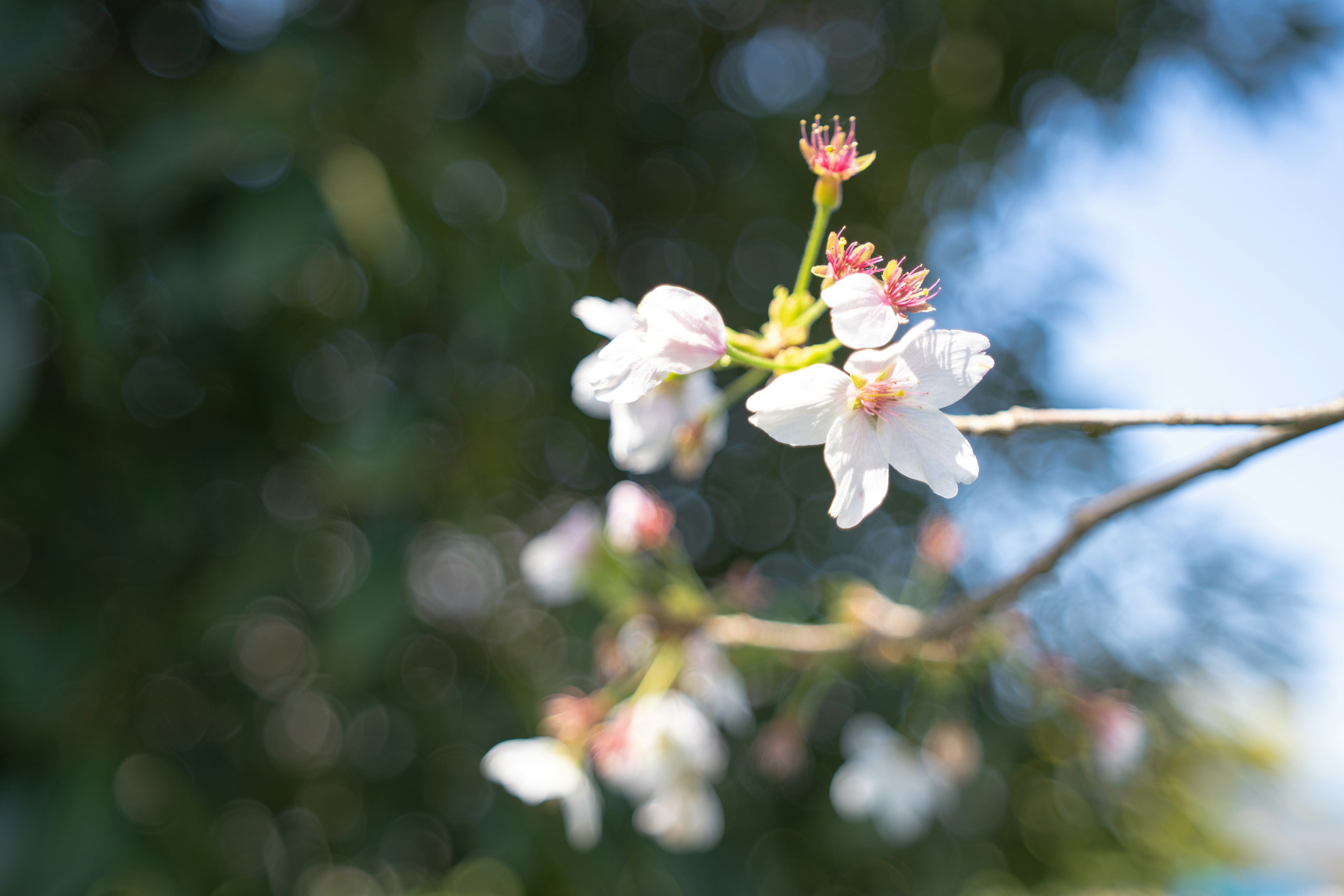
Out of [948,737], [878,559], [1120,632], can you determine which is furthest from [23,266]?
[1120,632]

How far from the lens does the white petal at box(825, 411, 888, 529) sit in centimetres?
28

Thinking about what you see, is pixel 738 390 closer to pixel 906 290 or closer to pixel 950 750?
pixel 906 290

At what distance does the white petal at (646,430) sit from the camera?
39 cm

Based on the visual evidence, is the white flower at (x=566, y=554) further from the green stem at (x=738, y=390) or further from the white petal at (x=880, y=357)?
the white petal at (x=880, y=357)

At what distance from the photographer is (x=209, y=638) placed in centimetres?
104

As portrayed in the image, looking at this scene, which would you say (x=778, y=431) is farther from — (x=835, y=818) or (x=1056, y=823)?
(x=1056, y=823)

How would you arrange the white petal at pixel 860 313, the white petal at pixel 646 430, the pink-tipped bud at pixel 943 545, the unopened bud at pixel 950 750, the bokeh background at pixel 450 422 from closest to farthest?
the white petal at pixel 860 313 < the white petal at pixel 646 430 < the pink-tipped bud at pixel 943 545 < the unopened bud at pixel 950 750 < the bokeh background at pixel 450 422

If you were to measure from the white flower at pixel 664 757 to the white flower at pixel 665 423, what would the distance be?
0.59ft

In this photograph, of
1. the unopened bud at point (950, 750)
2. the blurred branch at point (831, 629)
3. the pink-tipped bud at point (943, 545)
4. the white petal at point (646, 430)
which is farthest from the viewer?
the unopened bud at point (950, 750)

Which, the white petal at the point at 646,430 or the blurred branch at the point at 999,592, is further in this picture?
the white petal at the point at 646,430

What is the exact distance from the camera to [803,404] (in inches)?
10.8

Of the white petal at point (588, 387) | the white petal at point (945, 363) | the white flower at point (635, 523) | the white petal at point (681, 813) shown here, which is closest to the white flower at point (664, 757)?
the white petal at point (681, 813)

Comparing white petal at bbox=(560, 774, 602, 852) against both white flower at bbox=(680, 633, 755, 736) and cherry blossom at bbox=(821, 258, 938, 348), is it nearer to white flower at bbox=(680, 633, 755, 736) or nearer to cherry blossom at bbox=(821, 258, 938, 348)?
white flower at bbox=(680, 633, 755, 736)

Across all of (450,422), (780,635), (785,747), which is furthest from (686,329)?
(450,422)
